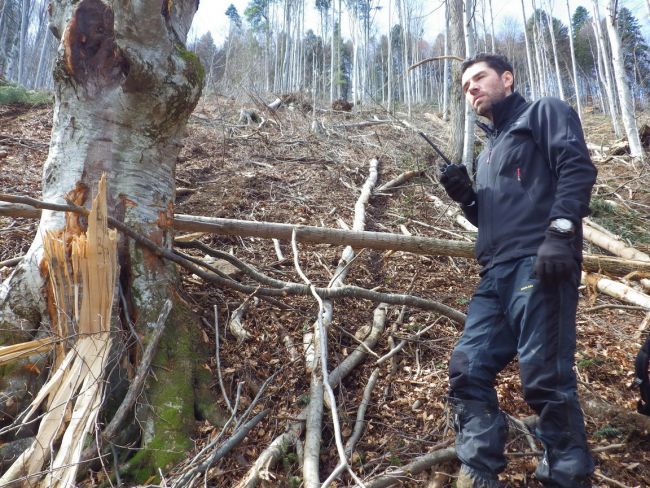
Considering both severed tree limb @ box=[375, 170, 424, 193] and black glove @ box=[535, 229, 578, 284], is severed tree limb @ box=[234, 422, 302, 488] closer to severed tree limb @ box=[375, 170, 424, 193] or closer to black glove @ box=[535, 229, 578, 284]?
black glove @ box=[535, 229, 578, 284]

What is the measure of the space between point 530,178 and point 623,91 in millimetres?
11405

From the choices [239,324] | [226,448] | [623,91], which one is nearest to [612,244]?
[239,324]

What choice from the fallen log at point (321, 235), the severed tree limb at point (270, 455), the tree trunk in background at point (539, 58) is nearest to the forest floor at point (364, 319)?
the severed tree limb at point (270, 455)

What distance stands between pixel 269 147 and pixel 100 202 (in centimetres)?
695

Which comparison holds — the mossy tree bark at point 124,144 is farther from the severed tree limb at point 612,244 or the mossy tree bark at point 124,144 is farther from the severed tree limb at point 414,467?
the severed tree limb at point 612,244

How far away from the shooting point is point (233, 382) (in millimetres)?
2822

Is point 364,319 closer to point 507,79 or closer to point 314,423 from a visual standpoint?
point 314,423

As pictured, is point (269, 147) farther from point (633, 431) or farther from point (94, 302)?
point (633, 431)

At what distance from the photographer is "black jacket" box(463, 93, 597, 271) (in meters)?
2.05

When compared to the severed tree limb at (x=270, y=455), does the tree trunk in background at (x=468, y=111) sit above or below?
above

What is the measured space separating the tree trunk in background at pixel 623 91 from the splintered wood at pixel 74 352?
38.0 ft

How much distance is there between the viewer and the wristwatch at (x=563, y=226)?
6.42 ft

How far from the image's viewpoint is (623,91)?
10719mm

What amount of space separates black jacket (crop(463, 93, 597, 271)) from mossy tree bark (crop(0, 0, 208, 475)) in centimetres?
211
